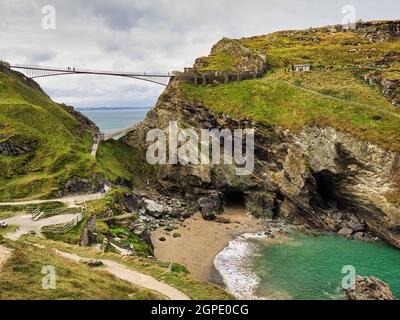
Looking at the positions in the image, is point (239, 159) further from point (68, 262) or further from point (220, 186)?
point (68, 262)

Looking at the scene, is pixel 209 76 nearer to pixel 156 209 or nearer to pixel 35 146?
pixel 156 209

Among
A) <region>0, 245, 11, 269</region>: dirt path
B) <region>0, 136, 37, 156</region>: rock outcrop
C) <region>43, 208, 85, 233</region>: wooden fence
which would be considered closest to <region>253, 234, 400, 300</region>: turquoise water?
<region>43, 208, 85, 233</region>: wooden fence

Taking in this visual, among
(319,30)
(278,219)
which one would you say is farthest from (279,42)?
(278,219)

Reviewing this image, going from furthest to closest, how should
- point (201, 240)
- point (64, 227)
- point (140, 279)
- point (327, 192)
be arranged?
point (327, 192), point (201, 240), point (64, 227), point (140, 279)

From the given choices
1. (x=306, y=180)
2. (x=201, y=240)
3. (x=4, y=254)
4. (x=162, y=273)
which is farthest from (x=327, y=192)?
(x=4, y=254)

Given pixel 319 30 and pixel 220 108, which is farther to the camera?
pixel 319 30

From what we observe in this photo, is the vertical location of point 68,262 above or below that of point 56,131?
below

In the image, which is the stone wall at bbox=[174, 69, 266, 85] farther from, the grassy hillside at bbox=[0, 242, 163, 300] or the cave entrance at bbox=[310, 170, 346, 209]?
the grassy hillside at bbox=[0, 242, 163, 300]
